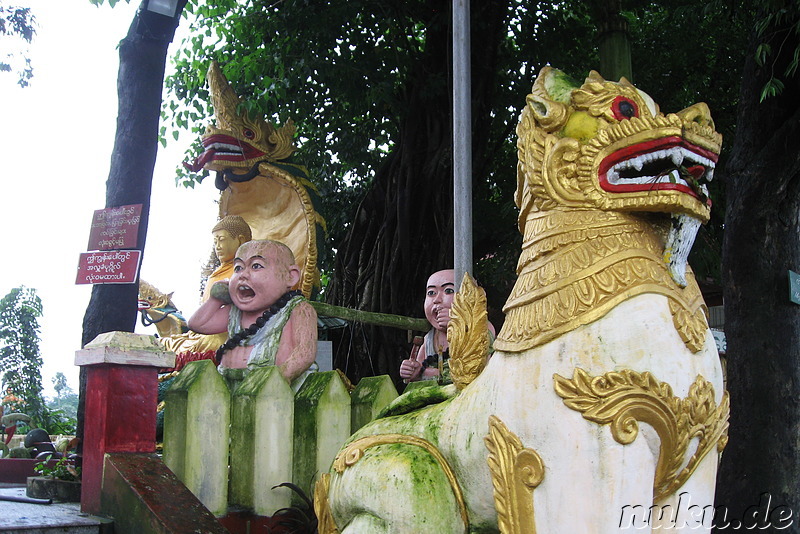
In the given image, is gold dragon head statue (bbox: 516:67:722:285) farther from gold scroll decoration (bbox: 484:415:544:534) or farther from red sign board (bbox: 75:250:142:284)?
red sign board (bbox: 75:250:142:284)

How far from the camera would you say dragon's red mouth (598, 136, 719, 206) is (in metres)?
2.89

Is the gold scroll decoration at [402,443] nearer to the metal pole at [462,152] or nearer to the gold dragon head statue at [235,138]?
the metal pole at [462,152]

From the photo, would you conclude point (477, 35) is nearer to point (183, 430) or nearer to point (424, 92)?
point (424, 92)

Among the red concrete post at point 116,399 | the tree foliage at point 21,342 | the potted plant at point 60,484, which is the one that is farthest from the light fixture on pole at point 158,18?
the tree foliage at point 21,342

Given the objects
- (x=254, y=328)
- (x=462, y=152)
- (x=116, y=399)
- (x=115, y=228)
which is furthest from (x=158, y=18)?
(x=116, y=399)

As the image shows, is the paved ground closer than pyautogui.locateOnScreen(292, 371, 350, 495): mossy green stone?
Yes

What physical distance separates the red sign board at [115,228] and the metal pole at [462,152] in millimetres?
1901

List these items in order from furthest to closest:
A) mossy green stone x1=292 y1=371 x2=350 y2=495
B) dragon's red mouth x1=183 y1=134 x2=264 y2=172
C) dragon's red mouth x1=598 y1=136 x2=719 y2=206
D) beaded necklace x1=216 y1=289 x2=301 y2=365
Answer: dragon's red mouth x1=183 y1=134 x2=264 y2=172
beaded necklace x1=216 y1=289 x2=301 y2=365
mossy green stone x1=292 y1=371 x2=350 y2=495
dragon's red mouth x1=598 y1=136 x2=719 y2=206

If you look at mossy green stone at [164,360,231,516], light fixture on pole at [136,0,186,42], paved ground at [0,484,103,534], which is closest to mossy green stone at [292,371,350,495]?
mossy green stone at [164,360,231,516]

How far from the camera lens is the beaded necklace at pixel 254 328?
17.4 feet

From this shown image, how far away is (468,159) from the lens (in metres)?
4.27

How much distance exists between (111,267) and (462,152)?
2.15 m

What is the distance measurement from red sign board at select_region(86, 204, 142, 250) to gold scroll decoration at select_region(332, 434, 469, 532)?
219 cm

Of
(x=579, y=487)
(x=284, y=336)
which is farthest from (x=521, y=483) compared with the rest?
(x=284, y=336)
